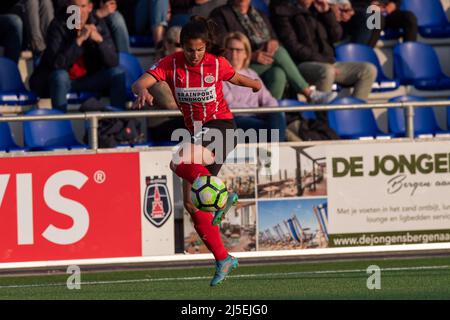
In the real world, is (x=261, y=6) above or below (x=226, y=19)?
above

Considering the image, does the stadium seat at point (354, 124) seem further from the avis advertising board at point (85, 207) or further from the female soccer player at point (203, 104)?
the female soccer player at point (203, 104)

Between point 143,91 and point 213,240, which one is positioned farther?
point 213,240

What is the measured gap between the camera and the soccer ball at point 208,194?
30.4 feet

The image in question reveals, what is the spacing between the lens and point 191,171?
375 inches

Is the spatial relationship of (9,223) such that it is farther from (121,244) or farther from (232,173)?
(232,173)

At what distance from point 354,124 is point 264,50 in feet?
4.59

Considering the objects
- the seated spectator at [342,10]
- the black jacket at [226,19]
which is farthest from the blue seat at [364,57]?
the black jacket at [226,19]

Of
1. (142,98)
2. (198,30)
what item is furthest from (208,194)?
(198,30)

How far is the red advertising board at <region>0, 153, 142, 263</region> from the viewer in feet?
37.2

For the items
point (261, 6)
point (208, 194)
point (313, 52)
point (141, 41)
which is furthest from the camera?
point (261, 6)

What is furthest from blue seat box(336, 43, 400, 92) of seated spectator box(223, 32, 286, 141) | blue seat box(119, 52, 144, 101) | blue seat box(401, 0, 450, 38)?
blue seat box(119, 52, 144, 101)

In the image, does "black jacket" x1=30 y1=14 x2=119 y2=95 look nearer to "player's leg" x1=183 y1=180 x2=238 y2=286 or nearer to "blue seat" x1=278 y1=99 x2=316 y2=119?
"blue seat" x1=278 y1=99 x2=316 y2=119

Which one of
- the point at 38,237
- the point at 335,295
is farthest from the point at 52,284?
the point at 335,295

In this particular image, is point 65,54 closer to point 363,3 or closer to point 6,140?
point 6,140
